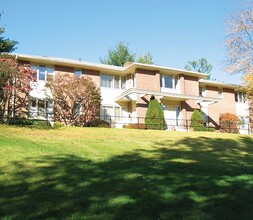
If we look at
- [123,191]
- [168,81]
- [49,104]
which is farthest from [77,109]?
[123,191]

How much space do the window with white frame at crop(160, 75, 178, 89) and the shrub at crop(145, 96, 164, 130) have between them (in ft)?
12.9

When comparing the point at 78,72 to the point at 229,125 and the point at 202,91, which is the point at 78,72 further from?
the point at 229,125

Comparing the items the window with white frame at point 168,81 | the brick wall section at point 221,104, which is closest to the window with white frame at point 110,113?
the window with white frame at point 168,81

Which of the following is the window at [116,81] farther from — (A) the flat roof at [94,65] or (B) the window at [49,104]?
(B) the window at [49,104]

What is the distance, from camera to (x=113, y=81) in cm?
3231

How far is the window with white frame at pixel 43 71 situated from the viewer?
2855 cm

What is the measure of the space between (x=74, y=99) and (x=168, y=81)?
11.2 meters

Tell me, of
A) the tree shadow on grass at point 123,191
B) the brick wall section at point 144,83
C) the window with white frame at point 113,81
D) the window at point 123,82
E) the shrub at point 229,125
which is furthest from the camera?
the shrub at point 229,125

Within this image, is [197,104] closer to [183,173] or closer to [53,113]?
[53,113]

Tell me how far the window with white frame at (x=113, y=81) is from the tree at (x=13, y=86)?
809 cm

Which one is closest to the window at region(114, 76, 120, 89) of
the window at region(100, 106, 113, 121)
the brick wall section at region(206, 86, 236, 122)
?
the window at region(100, 106, 113, 121)

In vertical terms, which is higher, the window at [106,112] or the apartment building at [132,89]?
the apartment building at [132,89]

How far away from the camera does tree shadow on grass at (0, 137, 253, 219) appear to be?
5.81 m

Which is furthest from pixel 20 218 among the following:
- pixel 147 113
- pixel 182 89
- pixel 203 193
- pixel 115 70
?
pixel 182 89
